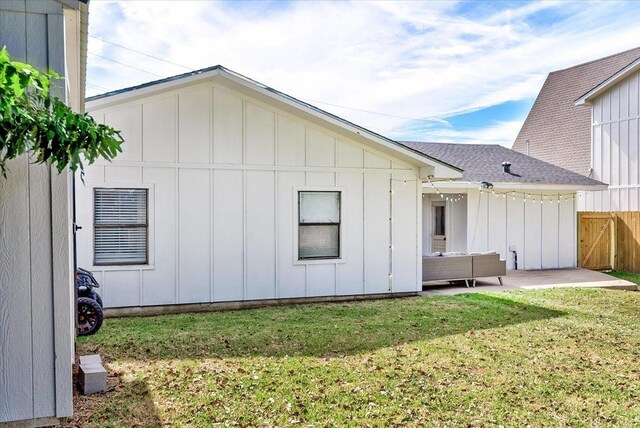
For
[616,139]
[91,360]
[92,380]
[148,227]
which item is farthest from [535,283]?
[92,380]

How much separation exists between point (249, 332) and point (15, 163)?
465cm

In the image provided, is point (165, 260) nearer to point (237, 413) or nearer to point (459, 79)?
point (237, 413)

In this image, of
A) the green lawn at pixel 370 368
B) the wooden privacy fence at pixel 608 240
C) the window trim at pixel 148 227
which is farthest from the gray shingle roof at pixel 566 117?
the window trim at pixel 148 227

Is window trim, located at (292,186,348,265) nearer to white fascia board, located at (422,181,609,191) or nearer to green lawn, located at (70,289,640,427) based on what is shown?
green lawn, located at (70,289,640,427)

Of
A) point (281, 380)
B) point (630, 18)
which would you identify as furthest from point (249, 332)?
point (630, 18)

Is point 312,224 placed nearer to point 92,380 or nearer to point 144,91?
point 144,91

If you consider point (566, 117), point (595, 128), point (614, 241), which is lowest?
point (614, 241)

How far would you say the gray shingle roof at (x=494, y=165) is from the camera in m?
15.4

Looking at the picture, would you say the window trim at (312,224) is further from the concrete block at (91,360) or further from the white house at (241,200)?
the concrete block at (91,360)

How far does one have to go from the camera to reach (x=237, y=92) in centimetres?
1000

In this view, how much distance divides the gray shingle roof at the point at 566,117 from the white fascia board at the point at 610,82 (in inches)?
81.3

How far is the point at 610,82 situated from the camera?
60.2 feet

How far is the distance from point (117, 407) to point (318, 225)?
631cm

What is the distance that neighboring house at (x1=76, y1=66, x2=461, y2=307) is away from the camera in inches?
365
